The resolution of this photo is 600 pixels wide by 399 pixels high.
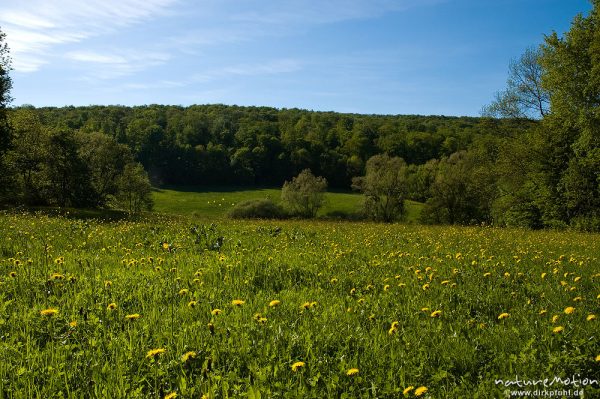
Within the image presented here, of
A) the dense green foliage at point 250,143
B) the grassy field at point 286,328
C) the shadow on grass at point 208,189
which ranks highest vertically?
the dense green foliage at point 250,143

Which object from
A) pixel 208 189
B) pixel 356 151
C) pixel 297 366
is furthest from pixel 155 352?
pixel 356 151

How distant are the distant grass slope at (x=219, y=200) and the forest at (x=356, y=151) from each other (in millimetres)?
6103

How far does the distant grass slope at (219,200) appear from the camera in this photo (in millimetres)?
68750

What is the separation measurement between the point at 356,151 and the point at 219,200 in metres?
37.1

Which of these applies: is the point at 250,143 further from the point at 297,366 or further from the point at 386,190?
the point at 297,366

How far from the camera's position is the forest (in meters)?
24.4

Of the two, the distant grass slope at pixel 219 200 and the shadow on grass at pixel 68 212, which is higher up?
the shadow on grass at pixel 68 212

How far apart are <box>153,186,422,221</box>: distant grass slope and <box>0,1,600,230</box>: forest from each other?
610 cm

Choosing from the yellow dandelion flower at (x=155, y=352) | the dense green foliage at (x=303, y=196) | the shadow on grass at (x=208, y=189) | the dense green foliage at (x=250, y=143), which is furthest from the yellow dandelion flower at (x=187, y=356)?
the dense green foliage at (x=250, y=143)

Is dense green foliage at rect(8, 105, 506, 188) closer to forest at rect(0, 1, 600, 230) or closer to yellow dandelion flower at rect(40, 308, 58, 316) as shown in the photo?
forest at rect(0, 1, 600, 230)

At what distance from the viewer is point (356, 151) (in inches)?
3804

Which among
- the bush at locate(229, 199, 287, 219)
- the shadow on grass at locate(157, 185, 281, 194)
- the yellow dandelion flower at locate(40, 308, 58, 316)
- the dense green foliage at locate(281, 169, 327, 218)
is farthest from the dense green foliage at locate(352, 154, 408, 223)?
the yellow dandelion flower at locate(40, 308, 58, 316)

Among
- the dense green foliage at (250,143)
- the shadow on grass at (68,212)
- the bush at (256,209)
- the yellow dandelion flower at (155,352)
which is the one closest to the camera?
the yellow dandelion flower at (155,352)

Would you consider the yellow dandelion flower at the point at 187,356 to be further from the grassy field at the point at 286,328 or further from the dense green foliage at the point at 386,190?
the dense green foliage at the point at 386,190
